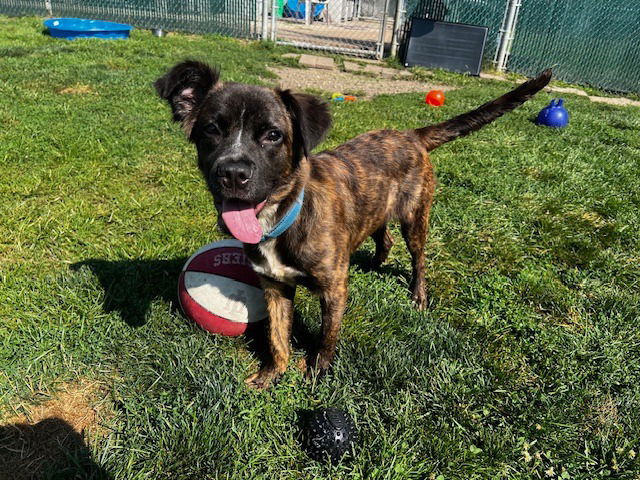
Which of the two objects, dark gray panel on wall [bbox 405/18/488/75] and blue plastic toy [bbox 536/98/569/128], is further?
dark gray panel on wall [bbox 405/18/488/75]

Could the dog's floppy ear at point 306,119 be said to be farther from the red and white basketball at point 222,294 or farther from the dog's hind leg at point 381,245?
the dog's hind leg at point 381,245

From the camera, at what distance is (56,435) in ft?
8.43

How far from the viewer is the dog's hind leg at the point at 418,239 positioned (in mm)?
3768

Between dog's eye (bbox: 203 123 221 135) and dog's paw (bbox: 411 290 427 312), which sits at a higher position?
dog's eye (bbox: 203 123 221 135)

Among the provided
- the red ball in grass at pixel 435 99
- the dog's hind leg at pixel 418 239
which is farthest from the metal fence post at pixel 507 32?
the dog's hind leg at pixel 418 239

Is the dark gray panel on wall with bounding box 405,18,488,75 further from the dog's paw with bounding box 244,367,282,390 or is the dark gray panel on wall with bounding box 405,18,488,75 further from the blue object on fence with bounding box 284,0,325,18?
the dog's paw with bounding box 244,367,282,390

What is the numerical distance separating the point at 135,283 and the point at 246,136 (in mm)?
1777

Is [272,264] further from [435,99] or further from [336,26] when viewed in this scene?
[336,26]

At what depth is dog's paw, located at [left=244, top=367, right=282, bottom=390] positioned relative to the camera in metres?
3.01

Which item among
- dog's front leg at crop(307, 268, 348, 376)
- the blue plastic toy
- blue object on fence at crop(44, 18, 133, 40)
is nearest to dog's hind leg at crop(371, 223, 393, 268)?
dog's front leg at crop(307, 268, 348, 376)

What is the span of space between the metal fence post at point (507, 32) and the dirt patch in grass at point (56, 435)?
1555 cm

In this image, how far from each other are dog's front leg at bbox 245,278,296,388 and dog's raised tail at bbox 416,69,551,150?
1841 mm

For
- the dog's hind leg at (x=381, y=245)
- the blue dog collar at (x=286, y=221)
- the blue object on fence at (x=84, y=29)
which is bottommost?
the dog's hind leg at (x=381, y=245)

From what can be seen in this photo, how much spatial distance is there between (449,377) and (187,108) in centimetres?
249
